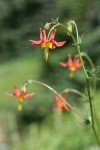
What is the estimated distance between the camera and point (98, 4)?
13.7 meters

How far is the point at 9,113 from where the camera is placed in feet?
30.4

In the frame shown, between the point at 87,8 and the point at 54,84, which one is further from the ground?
the point at 87,8

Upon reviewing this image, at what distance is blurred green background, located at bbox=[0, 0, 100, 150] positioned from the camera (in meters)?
6.21

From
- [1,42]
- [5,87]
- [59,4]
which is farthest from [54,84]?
[1,42]

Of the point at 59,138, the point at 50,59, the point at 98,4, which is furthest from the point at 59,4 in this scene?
the point at 59,138

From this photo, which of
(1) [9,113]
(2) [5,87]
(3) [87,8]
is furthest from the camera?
(3) [87,8]

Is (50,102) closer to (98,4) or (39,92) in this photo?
(39,92)

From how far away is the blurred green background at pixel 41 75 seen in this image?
621 cm

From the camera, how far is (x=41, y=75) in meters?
9.95

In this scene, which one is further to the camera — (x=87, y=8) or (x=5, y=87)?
(x=87, y=8)

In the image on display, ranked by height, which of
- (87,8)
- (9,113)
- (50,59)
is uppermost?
(87,8)

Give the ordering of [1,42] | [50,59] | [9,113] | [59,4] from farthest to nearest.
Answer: [1,42], [59,4], [50,59], [9,113]

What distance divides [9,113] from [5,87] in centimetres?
343

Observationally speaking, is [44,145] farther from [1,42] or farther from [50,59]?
[1,42]
